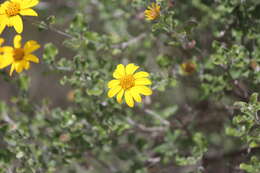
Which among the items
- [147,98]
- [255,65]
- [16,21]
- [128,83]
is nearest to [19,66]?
[16,21]

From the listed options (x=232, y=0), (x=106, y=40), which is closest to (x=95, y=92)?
(x=106, y=40)

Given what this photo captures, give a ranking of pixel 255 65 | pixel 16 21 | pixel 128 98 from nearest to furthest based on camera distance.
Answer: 1. pixel 128 98
2. pixel 16 21
3. pixel 255 65

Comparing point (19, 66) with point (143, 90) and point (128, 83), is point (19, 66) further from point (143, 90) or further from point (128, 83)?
point (143, 90)

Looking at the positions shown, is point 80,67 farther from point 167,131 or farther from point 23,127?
point 167,131

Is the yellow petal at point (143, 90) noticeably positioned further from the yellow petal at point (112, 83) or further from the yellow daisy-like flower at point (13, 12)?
the yellow daisy-like flower at point (13, 12)

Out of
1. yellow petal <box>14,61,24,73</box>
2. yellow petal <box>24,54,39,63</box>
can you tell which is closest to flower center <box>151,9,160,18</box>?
yellow petal <box>24,54,39,63</box>

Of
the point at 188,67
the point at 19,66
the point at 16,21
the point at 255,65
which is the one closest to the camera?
the point at 16,21
